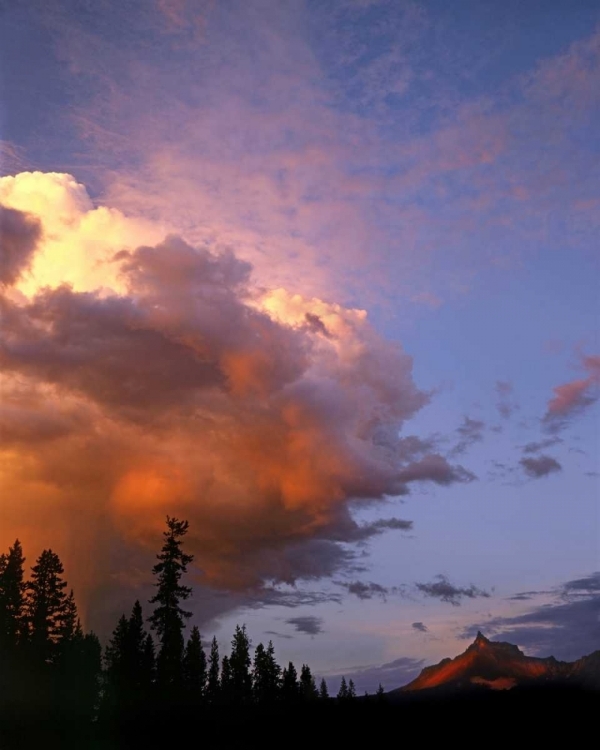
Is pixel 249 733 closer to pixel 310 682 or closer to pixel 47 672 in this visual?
pixel 47 672

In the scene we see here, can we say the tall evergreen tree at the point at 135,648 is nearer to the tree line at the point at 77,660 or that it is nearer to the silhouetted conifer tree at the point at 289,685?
the tree line at the point at 77,660

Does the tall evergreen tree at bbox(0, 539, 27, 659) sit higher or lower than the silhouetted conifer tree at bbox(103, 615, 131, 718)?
higher

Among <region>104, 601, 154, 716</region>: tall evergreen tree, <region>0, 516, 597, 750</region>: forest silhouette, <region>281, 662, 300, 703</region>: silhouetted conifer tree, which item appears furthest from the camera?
<region>281, 662, 300, 703</region>: silhouetted conifer tree

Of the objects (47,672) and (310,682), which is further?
(310,682)

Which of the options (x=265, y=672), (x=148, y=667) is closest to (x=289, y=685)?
(x=265, y=672)

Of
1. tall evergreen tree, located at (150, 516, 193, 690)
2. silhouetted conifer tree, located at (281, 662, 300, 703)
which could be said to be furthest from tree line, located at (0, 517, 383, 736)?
silhouetted conifer tree, located at (281, 662, 300, 703)

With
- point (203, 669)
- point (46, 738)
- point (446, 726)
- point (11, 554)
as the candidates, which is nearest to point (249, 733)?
point (46, 738)

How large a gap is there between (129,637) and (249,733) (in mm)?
24542

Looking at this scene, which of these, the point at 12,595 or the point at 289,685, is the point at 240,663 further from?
the point at 12,595

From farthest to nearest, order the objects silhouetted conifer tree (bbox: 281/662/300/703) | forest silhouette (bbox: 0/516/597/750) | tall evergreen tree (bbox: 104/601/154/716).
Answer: silhouetted conifer tree (bbox: 281/662/300/703) < tall evergreen tree (bbox: 104/601/154/716) < forest silhouette (bbox: 0/516/597/750)

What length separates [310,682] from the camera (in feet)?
529

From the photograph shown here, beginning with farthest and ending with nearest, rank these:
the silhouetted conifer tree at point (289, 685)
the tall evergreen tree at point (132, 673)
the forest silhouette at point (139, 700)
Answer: the silhouetted conifer tree at point (289, 685), the tall evergreen tree at point (132, 673), the forest silhouette at point (139, 700)

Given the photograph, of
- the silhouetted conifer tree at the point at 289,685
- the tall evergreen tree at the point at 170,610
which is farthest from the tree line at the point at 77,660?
the silhouetted conifer tree at the point at 289,685

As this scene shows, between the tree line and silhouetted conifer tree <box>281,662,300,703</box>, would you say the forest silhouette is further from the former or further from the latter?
silhouetted conifer tree <box>281,662,300,703</box>
